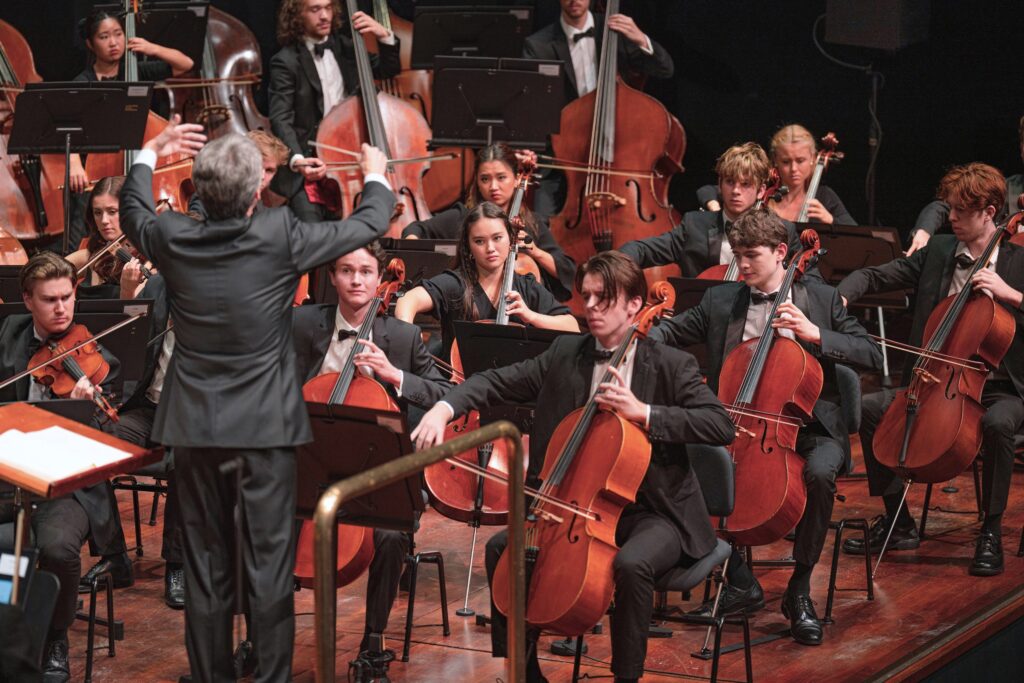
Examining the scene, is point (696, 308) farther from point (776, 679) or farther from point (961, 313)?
point (776, 679)

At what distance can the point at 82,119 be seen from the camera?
5.34 m

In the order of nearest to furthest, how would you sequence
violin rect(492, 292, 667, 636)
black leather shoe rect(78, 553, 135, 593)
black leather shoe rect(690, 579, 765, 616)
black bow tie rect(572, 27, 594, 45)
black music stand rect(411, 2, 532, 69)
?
violin rect(492, 292, 667, 636) < black leather shoe rect(690, 579, 765, 616) < black leather shoe rect(78, 553, 135, 593) < black music stand rect(411, 2, 532, 69) < black bow tie rect(572, 27, 594, 45)

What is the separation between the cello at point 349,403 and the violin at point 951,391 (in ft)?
5.44

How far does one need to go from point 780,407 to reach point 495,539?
36.0 inches

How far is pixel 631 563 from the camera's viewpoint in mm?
3186

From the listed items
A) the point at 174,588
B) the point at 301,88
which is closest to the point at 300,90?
the point at 301,88

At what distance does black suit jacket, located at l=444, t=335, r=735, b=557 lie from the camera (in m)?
3.33

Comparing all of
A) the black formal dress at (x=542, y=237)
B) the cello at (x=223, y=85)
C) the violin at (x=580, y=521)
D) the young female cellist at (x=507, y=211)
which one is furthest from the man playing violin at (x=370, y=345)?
the cello at (x=223, y=85)

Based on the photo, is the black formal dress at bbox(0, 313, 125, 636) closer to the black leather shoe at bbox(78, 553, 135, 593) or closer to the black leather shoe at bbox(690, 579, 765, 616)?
the black leather shoe at bbox(78, 553, 135, 593)

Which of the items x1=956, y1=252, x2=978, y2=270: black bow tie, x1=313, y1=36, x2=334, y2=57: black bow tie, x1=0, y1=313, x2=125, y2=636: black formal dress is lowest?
x1=0, y1=313, x2=125, y2=636: black formal dress

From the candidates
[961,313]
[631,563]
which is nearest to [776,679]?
[631,563]

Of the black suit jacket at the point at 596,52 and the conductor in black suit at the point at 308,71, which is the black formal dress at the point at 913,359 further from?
the conductor in black suit at the point at 308,71

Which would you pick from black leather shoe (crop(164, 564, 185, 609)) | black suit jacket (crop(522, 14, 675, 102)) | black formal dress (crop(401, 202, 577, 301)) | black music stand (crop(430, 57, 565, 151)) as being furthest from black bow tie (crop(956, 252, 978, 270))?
black leather shoe (crop(164, 564, 185, 609))

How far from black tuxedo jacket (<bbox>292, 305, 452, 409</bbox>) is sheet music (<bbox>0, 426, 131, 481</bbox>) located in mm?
791
